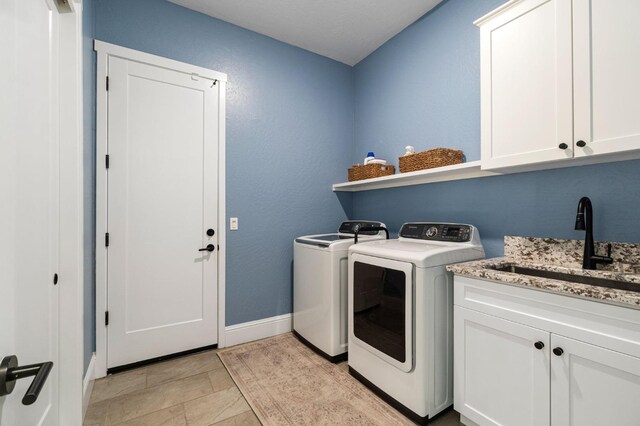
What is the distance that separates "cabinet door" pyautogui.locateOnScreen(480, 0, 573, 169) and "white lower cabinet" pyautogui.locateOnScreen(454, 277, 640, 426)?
0.73 metres

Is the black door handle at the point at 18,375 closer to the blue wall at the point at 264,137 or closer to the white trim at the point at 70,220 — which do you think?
the white trim at the point at 70,220

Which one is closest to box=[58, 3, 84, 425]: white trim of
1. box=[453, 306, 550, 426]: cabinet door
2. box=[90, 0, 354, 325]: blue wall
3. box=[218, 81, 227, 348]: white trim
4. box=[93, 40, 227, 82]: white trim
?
box=[93, 40, 227, 82]: white trim

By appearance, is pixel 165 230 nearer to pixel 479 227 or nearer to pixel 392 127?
pixel 392 127

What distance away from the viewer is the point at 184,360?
7.66 feet

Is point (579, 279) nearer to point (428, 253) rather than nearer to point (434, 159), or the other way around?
point (428, 253)

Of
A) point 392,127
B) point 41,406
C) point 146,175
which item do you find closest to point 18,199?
point 41,406

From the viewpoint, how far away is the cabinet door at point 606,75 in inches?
47.1

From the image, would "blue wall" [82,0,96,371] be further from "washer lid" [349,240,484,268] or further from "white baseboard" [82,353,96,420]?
"washer lid" [349,240,484,268]

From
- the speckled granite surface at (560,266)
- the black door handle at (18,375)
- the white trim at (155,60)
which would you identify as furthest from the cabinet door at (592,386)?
the white trim at (155,60)

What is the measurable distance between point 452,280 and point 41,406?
1.97 metres

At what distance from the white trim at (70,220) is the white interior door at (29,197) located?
0.09m

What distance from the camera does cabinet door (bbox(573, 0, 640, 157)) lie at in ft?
3.92

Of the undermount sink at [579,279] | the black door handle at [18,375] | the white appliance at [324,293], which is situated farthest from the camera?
the white appliance at [324,293]

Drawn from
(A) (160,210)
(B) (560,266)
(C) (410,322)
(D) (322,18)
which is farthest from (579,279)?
(A) (160,210)
